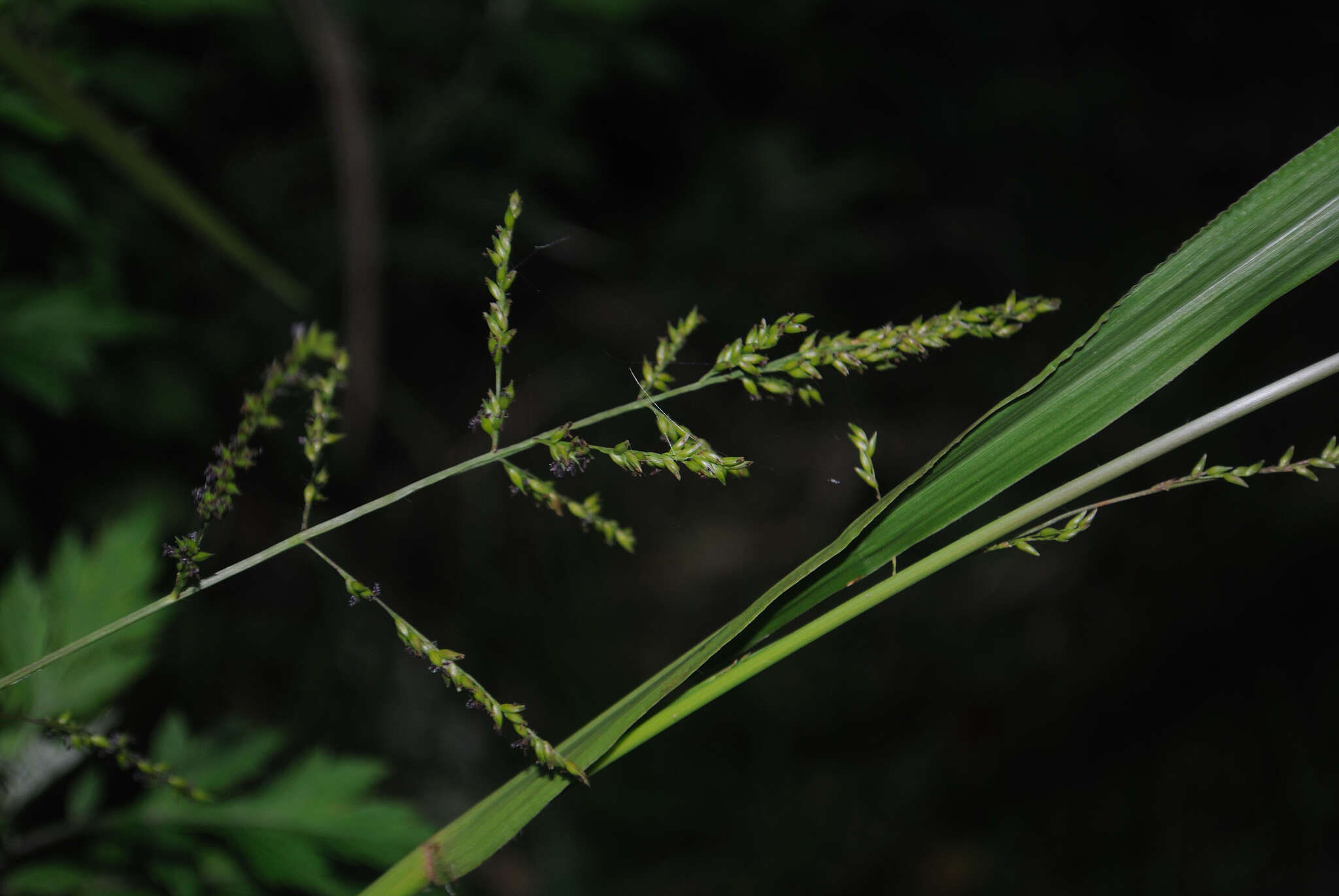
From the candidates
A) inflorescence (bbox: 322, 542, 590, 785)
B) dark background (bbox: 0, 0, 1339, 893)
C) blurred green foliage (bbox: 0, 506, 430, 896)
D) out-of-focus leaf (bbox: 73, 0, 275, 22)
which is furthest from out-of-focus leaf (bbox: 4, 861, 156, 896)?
out-of-focus leaf (bbox: 73, 0, 275, 22)

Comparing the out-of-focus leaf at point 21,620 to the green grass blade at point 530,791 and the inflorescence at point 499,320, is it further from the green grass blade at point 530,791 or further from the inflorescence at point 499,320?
the inflorescence at point 499,320

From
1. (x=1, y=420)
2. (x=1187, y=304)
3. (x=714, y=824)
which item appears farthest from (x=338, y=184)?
(x=1187, y=304)

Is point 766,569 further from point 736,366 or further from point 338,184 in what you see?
point 736,366

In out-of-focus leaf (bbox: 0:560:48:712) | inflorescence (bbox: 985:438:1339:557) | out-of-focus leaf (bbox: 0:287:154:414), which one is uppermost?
out-of-focus leaf (bbox: 0:287:154:414)

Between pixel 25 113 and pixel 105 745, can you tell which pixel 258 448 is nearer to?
pixel 105 745

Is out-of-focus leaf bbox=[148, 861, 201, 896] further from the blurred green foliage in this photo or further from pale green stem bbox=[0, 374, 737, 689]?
pale green stem bbox=[0, 374, 737, 689]

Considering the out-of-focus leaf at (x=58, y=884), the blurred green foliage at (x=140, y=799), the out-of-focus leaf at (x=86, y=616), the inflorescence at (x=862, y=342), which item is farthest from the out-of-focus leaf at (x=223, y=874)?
the inflorescence at (x=862, y=342)

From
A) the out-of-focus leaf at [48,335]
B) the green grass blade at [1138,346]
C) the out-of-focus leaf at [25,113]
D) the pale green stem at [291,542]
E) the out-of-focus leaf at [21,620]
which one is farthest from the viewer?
the out-of-focus leaf at [48,335]
